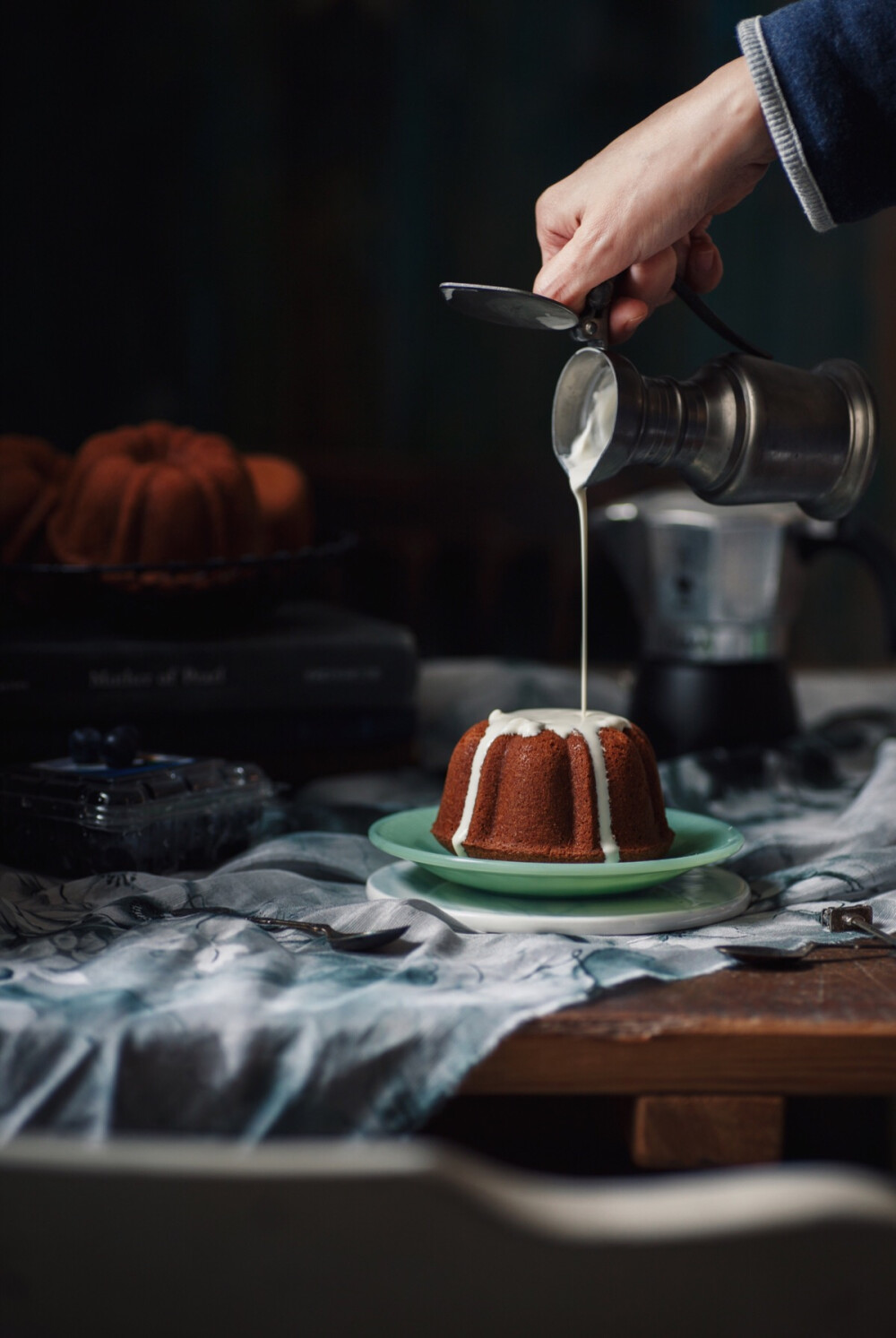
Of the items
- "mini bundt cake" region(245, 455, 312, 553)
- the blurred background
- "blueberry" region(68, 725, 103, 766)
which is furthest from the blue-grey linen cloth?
the blurred background

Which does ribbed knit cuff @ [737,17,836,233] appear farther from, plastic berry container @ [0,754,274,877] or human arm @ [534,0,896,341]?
plastic berry container @ [0,754,274,877]

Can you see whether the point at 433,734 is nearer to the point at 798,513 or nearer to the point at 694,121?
the point at 798,513

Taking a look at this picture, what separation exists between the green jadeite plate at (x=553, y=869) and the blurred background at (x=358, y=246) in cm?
167

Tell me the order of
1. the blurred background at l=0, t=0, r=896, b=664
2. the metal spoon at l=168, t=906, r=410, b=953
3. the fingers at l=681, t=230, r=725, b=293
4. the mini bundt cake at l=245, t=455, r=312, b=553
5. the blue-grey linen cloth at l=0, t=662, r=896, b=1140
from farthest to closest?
the blurred background at l=0, t=0, r=896, b=664
the mini bundt cake at l=245, t=455, r=312, b=553
the fingers at l=681, t=230, r=725, b=293
the metal spoon at l=168, t=906, r=410, b=953
the blue-grey linen cloth at l=0, t=662, r=896, b=1140

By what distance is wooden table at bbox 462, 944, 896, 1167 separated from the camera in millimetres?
611

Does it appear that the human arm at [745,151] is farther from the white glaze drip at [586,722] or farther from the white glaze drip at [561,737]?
the white glaze drip at [561,737]

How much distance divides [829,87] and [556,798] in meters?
0.47

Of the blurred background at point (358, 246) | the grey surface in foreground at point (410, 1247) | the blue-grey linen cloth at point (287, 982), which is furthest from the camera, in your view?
the blurred background at point (358, 246)

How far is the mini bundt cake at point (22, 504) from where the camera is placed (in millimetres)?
1260

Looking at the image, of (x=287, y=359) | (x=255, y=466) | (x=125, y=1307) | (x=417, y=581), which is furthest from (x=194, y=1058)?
(x=287, y=359)

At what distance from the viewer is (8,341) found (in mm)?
2602

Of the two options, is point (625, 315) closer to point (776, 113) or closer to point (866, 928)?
point (776, 113)

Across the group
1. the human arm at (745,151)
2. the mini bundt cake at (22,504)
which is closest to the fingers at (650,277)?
the human arm at (745,151)

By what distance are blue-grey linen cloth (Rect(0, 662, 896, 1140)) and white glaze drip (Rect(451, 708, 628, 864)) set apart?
8 cm
